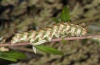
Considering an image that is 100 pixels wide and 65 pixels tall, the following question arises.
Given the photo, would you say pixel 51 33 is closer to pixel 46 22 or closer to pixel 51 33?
pixel 51 33

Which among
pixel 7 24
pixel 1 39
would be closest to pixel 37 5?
pixel 7 24

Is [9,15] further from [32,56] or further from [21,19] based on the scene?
[32,56]

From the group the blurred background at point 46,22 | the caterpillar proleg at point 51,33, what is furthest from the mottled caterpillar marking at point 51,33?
the blurred background at point 46,22

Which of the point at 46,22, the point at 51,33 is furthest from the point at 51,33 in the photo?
the point at 46,22

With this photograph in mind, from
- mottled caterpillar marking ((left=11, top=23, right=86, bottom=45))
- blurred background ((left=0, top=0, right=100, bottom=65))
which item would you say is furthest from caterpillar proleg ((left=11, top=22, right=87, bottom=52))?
blurred background ((left=0, top=0, right=100, bottom=65))

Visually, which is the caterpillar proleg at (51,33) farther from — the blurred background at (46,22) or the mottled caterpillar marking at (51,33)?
the blurred background at (46,22)
